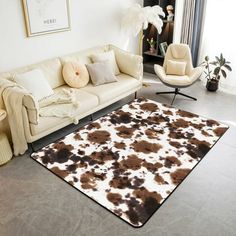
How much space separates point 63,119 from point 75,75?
2.55ft

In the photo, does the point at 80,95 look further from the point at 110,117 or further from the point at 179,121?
the point at 179,121

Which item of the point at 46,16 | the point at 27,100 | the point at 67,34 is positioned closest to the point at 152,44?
the point at 67,34

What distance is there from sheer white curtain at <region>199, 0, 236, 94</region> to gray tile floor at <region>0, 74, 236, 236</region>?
2.07 m

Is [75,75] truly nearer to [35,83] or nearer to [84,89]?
[84,89]

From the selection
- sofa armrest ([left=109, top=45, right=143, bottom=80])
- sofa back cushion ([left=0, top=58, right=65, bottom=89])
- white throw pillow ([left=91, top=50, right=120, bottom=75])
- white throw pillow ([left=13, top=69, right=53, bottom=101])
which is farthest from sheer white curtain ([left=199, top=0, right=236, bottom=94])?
white throw pillow ([left=13, top=69, right=53, bottom=101])

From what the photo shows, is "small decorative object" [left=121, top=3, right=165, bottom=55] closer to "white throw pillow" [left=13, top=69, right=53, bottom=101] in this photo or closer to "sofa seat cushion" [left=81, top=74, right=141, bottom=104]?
"sofa seat cushion" [left=81, top=74, right=141, bottom=104]

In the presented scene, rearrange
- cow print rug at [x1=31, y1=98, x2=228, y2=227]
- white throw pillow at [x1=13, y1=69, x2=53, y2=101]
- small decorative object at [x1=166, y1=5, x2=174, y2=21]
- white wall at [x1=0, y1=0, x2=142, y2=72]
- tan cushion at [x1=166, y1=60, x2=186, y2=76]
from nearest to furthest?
cow print rug at [x1=31, y1=98, x2=228, y2=227] → white throw pillow at [x1=13, y1=69, x2=53, y2=101] → white wall at [x1=0, y1=0, x2=142, y2=72] → tan cushion at [x1=166, y1=60, x2=186, y2=76] → small decorative object at [x1=166, y1=5, x2=174, y2=21]

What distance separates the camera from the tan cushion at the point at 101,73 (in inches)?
148

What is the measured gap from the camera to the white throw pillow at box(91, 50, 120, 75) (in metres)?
3.96

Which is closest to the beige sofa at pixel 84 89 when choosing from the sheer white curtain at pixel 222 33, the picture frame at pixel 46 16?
the picture frame at pixel 46 16

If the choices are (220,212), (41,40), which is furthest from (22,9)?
(220,212)

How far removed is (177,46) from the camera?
4332 mm

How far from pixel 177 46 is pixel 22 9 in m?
2.43

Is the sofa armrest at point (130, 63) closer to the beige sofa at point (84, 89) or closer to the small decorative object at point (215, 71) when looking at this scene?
the beige sofa at point (84, 89)
